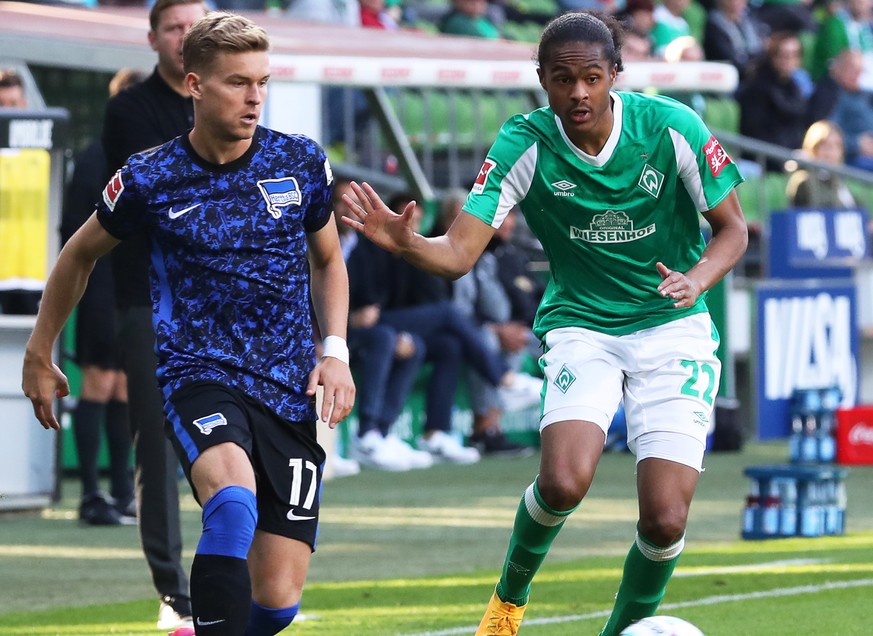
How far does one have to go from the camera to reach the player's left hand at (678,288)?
5539mm

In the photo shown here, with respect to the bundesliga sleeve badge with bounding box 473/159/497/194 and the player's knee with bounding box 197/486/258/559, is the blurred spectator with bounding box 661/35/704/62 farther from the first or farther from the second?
the player's knee with bounding box 197/486/258/559

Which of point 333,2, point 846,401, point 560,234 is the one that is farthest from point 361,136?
point 560,234

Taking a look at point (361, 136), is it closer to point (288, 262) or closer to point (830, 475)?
point (830, 475)

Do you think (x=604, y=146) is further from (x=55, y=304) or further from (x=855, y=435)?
(x=855, y=435)

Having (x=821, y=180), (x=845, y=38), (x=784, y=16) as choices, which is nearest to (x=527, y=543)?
(x=821, y=180)

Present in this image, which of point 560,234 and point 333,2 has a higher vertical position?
point 333,2

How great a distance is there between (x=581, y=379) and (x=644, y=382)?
0.72ft

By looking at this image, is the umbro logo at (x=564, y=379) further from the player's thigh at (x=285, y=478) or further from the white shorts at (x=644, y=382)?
the player's thigh at (x=285, y=478)

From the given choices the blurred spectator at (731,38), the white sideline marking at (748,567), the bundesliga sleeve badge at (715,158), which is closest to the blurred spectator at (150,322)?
the bundesliga sleeve badge at (715,158)

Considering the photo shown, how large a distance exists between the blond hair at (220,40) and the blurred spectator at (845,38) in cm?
1813

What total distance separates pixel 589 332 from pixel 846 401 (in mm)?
9141

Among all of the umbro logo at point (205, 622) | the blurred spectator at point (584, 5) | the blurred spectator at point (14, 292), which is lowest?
the umbro logo at point (205, 622)

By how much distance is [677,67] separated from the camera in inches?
595

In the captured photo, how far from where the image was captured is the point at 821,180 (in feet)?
56.4
